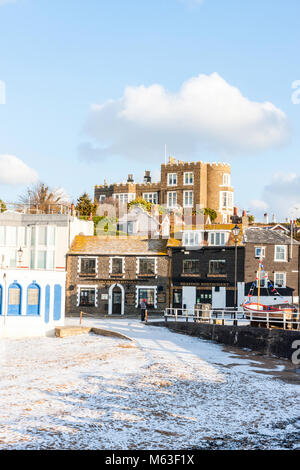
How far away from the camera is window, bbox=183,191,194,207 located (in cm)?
7944

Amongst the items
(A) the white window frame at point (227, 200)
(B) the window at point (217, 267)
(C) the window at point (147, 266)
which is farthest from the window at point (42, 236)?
(A) the white window frame at point (227, 200)

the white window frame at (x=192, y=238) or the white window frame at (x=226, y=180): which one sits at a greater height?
the white window frame at (x=226, y=180)

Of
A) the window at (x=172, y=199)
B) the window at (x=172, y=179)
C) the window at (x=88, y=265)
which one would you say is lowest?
the window at (x=88, y=265)

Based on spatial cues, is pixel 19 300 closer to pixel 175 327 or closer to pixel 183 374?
pixel 175 327

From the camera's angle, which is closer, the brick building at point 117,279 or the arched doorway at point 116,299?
the brick building at point 117,279

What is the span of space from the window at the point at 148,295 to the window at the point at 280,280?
10.9 metres

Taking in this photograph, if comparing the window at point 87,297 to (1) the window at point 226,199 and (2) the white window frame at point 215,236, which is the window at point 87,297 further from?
(1) the window at point 226,199

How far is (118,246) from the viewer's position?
51062 mm

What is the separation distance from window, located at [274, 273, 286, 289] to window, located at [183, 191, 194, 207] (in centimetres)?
3324

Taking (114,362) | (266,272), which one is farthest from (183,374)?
(266,272)

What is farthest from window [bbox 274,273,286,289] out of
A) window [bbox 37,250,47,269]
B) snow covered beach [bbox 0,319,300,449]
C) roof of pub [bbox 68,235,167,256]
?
window [bbox 37,250,47,269]

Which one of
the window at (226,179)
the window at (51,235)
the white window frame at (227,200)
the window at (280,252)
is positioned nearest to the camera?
the window at (280,252)

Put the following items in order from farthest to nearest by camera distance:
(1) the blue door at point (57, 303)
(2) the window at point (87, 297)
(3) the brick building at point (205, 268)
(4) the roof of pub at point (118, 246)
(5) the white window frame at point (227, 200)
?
1. (5) the white window frame at point (227, 200)
2. (4) the roof of pub at point (118, 246)
3. (2) the window at point (87, 297)
4. (3) the brick building at point (205, 268)
5. (1) the blue door at point (57, 303)

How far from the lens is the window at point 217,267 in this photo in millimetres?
47750
